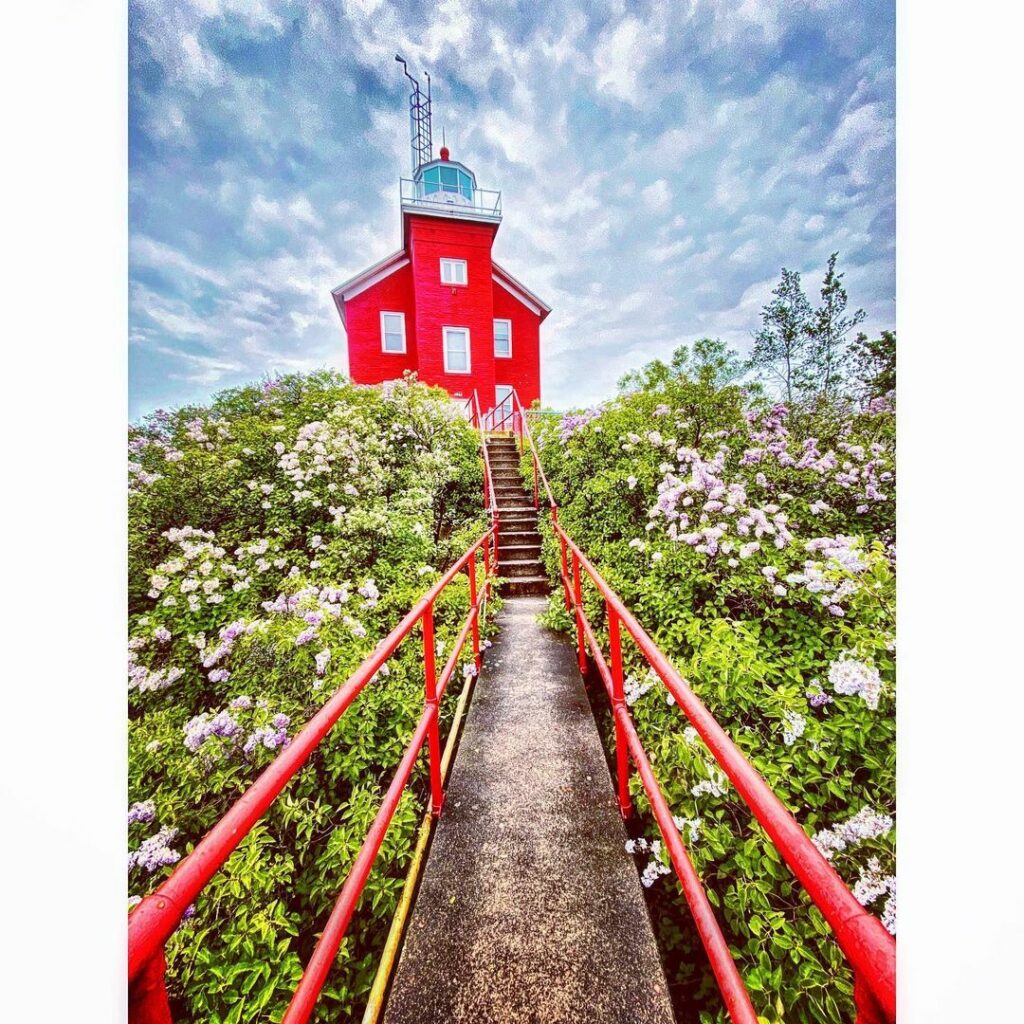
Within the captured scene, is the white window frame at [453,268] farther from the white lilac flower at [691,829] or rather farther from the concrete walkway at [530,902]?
the white lilac flower at [691,829]

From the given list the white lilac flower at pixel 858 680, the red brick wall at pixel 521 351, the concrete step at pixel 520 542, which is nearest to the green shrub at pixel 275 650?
the concrete step at pixel 520 542

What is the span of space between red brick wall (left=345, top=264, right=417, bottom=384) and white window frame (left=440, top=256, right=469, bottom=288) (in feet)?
4.10

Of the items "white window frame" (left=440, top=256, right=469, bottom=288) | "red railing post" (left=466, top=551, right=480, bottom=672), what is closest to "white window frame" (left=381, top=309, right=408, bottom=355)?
"white window frame" (left=440, top=256, right=469, bottom=288)

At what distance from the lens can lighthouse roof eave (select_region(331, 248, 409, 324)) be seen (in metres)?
13.5

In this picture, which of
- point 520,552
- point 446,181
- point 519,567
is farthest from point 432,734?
point 446,181

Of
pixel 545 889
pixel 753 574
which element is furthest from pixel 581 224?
pixel 545 889

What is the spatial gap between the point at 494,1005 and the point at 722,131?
4.31 meters

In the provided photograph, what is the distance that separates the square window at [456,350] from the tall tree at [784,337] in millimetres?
9483

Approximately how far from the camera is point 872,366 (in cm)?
426

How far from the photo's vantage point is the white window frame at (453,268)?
13477 millimetres

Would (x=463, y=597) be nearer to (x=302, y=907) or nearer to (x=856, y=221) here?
(x=302, y=907)

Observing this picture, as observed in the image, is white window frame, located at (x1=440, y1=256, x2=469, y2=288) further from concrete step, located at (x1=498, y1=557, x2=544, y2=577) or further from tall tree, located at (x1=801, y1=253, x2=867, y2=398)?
tall tree, located at (x1=801, y1=253, x2=867, y2=398)

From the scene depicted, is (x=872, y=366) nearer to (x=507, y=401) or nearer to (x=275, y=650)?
(x=275, y=650)

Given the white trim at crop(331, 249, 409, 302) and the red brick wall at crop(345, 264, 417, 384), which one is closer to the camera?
the white trim at crop(331, 249, 409, 302)
